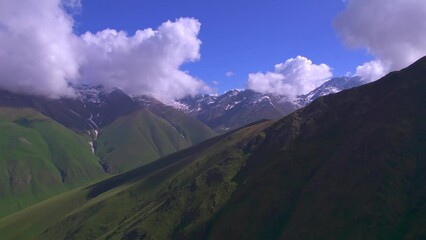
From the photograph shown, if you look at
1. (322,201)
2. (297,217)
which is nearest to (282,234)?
(297,217)

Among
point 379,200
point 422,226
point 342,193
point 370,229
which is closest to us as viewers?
point 422,226

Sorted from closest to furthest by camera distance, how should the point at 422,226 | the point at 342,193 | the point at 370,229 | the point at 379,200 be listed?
the point at 422,226, the point at 370,229, the point at 379,200, the point at 342,193

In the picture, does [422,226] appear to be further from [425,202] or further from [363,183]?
[363,183]

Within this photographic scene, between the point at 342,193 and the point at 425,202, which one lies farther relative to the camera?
the point at 342,193

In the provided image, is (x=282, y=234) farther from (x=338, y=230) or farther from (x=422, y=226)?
(x=422, y=226)

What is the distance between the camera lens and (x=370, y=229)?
570ft

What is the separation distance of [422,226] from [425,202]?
1585 centimetres

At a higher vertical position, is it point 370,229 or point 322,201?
point 322,201

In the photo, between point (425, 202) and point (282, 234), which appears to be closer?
point (425, 202)

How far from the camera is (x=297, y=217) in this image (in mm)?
199375

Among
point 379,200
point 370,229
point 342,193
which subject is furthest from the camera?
point 342,193

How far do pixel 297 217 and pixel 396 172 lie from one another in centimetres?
4688

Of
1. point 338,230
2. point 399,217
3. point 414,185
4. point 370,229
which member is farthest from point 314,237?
point 414,185

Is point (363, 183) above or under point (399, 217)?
above
